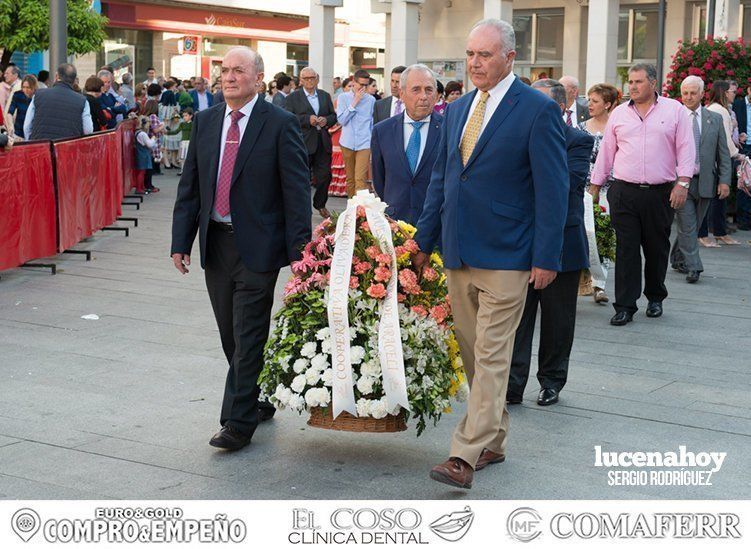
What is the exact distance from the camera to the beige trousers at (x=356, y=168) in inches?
646

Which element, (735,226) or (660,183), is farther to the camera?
(735,226)

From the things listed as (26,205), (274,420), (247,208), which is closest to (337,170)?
(26,205)

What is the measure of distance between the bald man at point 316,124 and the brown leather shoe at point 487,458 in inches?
437

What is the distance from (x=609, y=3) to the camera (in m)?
29.8

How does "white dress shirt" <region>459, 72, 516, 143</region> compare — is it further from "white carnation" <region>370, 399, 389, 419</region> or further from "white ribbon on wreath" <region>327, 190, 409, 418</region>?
"white carnation" <region>370, 399, 389, 419</region>

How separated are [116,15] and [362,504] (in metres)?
39.9

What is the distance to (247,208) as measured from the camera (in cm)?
608

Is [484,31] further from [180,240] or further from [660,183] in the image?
[660,183]

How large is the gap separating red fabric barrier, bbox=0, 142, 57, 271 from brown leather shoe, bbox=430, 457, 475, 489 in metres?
7.09

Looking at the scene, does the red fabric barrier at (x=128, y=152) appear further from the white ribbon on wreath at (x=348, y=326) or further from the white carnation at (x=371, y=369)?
the white carnation at (x=371, y=369)

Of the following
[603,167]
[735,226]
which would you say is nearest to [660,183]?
[603,167]

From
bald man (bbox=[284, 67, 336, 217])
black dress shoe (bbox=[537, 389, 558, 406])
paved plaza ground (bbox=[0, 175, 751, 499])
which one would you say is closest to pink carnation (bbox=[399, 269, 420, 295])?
paved plaza ground (bbox=[0, 175, 751, 499])

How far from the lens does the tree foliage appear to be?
89.7 feet

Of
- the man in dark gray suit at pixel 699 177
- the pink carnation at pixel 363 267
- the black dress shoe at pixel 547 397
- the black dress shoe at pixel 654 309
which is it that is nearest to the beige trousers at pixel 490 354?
the pink carnation at pixel 363 267
